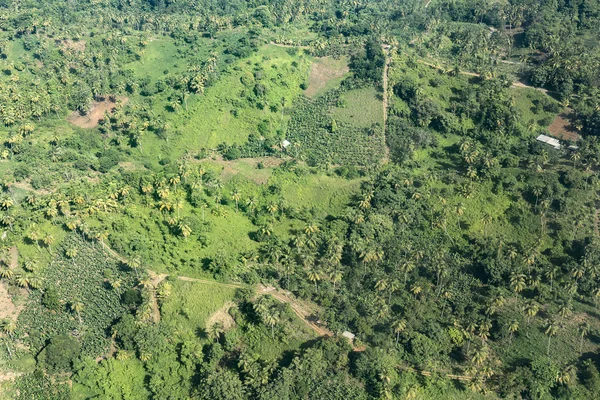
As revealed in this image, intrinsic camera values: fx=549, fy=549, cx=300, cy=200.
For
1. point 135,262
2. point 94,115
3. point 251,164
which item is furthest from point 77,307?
point 94,115

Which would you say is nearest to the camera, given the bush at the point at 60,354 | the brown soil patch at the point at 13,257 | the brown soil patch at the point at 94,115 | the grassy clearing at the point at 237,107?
the bush at the point at 60,354

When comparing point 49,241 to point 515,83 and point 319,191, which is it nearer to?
point 319,191

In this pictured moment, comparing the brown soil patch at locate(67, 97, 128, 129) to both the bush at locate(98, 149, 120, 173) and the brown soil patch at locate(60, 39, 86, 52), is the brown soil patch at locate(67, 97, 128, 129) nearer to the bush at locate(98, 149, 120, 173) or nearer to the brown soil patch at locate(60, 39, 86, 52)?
the bush at locate(98, 149, 120, 173)

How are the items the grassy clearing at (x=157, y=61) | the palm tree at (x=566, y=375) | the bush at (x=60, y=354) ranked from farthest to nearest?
the grassy clearing at (x=157, y=61), the bush at (x=60, y=354), the palm tree at (x=566, y=375)

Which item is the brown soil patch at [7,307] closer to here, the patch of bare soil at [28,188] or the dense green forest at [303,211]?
the dense green forest at [303,211]

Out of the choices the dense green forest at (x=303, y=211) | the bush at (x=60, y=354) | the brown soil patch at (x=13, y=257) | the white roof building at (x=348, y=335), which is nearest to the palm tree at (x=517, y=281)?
the dense green forest at (x=303, y=211)

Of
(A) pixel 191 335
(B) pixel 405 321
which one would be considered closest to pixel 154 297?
(A) pixel 191 335

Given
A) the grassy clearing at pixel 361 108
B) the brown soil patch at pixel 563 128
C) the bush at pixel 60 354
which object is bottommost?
the bush at pixel 60 354
